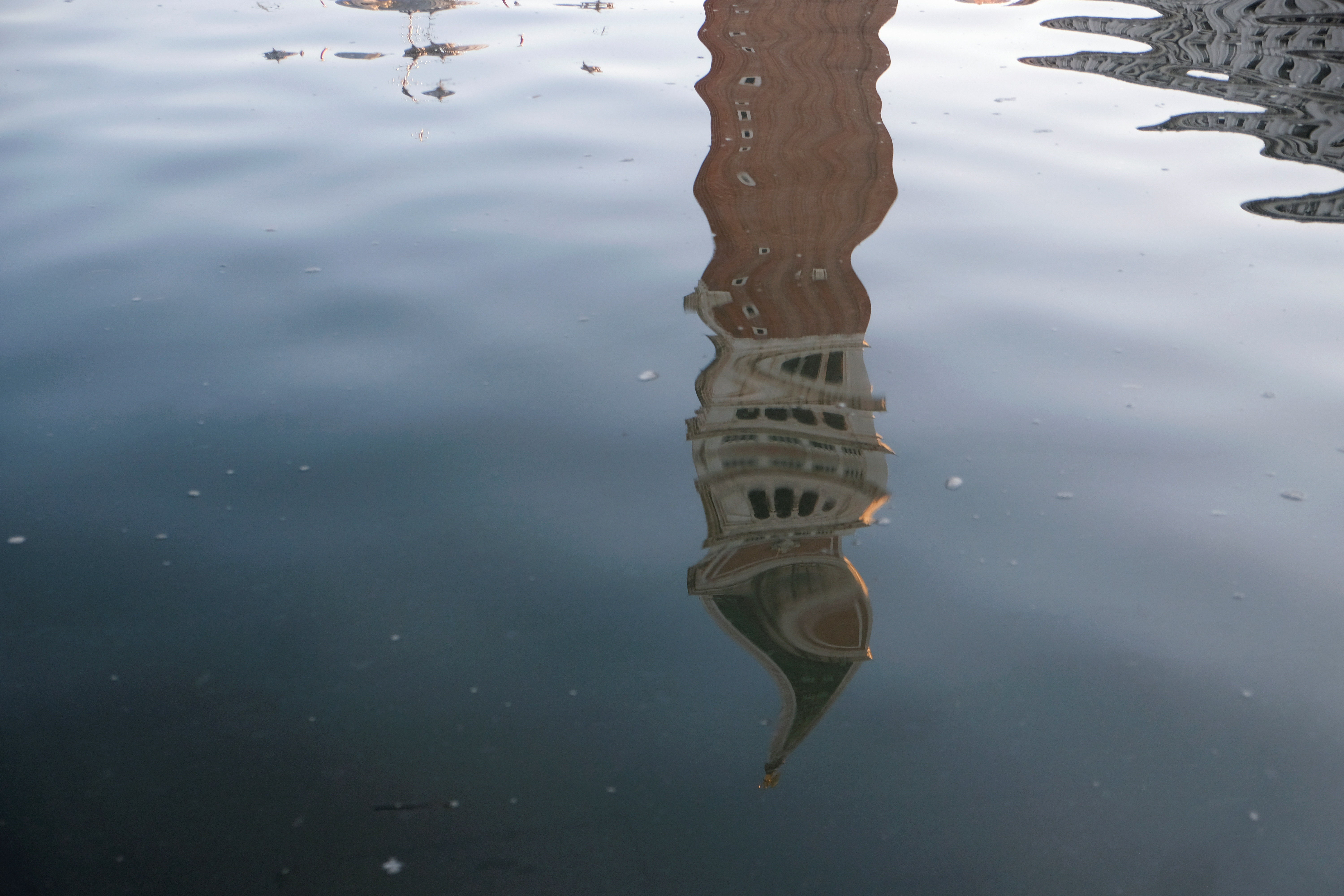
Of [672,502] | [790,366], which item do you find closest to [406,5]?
[790,366]

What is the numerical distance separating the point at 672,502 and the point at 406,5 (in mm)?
4691

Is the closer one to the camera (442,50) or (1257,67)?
(1257,67)

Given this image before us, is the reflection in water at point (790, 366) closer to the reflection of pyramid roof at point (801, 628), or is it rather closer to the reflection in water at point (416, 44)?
the reflection of pyramid roof at point (801, 628)

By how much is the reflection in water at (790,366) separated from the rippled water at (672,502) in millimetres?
14

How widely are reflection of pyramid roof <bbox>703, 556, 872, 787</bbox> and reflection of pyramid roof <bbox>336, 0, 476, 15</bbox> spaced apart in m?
4.83

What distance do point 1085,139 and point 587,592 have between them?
127 inches

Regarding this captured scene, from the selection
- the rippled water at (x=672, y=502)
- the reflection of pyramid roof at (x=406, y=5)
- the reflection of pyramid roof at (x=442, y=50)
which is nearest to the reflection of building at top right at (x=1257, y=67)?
the rippled water at (x=672, y=502)

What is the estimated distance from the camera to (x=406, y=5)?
577 cm

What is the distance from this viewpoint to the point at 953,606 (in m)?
1.99

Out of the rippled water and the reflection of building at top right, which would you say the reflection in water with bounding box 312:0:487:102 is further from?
the reflection of building at top right

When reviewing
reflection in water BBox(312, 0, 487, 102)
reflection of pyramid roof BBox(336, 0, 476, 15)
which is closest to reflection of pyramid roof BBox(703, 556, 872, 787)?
reflection in water BBox(312, 0, 487, 102)

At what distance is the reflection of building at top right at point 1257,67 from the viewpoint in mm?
4043

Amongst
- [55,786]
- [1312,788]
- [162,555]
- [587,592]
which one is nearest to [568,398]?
[587,592]

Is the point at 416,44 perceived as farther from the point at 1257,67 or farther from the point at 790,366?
the point at 1257,67
